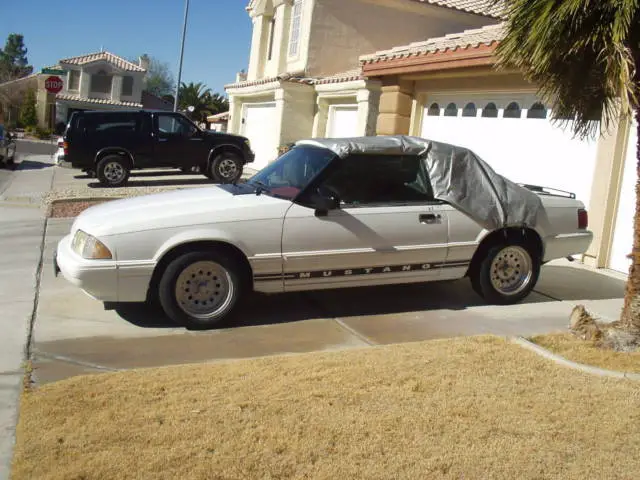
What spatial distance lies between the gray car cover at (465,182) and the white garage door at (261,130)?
539 inches

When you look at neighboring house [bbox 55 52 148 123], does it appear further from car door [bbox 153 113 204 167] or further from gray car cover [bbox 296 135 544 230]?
gray car cover [bbox 296 135 544 230]

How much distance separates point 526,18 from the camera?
5484 mm

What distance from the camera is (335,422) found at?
413cm

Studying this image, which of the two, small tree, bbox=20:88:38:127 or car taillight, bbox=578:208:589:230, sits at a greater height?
small tree, bbox=20:88:38:127

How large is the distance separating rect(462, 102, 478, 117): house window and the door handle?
5.52 metres

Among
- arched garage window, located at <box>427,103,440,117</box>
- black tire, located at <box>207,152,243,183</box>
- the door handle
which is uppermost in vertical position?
arched garage window, located at <box>427,103,440,117</box>

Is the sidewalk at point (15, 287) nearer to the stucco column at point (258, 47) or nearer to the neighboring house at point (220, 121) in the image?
the stucco column at point (258, 47)

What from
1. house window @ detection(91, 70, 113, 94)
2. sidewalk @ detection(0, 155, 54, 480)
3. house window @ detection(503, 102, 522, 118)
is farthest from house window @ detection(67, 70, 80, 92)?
house window @ detection(503, 102, 522, 118)

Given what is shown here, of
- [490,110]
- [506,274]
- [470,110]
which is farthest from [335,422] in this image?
[470,110]

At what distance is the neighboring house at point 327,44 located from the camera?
19516mm

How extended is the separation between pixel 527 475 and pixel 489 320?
3.21 m

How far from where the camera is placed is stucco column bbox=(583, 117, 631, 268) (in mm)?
8883

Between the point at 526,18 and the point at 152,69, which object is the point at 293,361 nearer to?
the point at 526,18

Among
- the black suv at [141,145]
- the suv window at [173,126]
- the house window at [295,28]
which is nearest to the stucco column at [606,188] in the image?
the black suv at [141,145]
